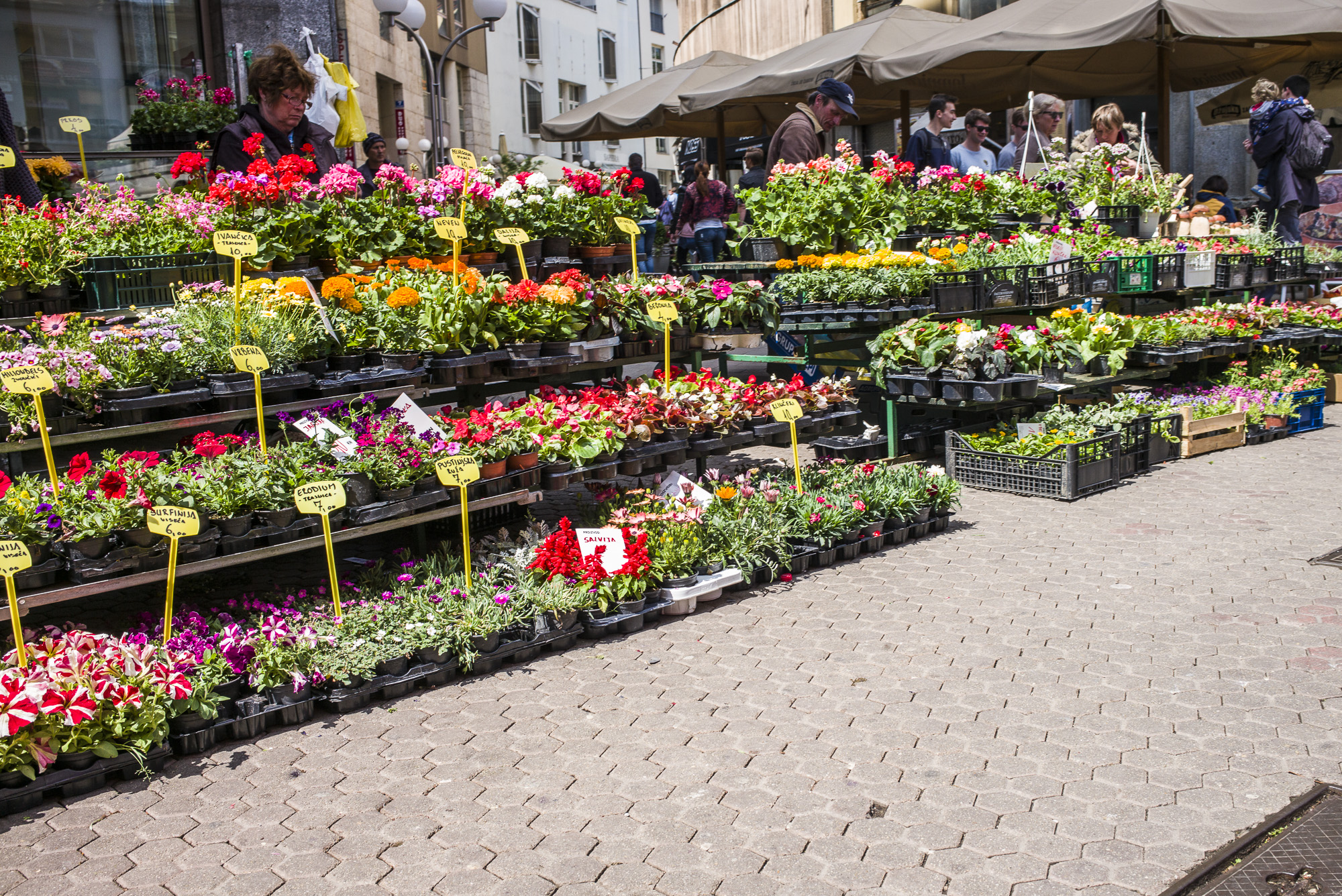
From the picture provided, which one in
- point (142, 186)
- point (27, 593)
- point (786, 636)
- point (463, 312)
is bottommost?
point (786, 636)

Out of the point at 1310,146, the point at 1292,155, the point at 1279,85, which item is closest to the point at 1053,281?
the point at 1292,155

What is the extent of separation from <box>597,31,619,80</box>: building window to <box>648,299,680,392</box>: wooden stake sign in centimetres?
3374

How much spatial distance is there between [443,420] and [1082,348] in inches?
187

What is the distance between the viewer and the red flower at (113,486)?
383 centimetres

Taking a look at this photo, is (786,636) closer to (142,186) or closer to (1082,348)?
(1082,348)

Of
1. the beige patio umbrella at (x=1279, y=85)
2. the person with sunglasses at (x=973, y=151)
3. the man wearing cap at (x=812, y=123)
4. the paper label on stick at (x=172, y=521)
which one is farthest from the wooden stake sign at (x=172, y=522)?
the beige patio umbrella at (x=1279, y=85)

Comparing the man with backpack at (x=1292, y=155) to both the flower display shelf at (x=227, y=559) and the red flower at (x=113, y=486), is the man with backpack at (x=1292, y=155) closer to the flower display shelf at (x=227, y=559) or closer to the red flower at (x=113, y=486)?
the flower display shelf at (x=227, y=559)

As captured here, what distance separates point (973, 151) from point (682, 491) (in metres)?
6.51

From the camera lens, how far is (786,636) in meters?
4.64

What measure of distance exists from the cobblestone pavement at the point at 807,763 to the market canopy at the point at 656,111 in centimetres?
946

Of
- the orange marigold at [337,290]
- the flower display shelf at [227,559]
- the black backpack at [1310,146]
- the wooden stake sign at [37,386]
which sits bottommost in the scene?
the flower display shelf at [227,559]

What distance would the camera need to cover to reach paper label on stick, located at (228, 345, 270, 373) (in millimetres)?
4293

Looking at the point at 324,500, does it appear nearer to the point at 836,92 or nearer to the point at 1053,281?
the point at 1053,281

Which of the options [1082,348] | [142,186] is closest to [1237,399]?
[1082,348]
